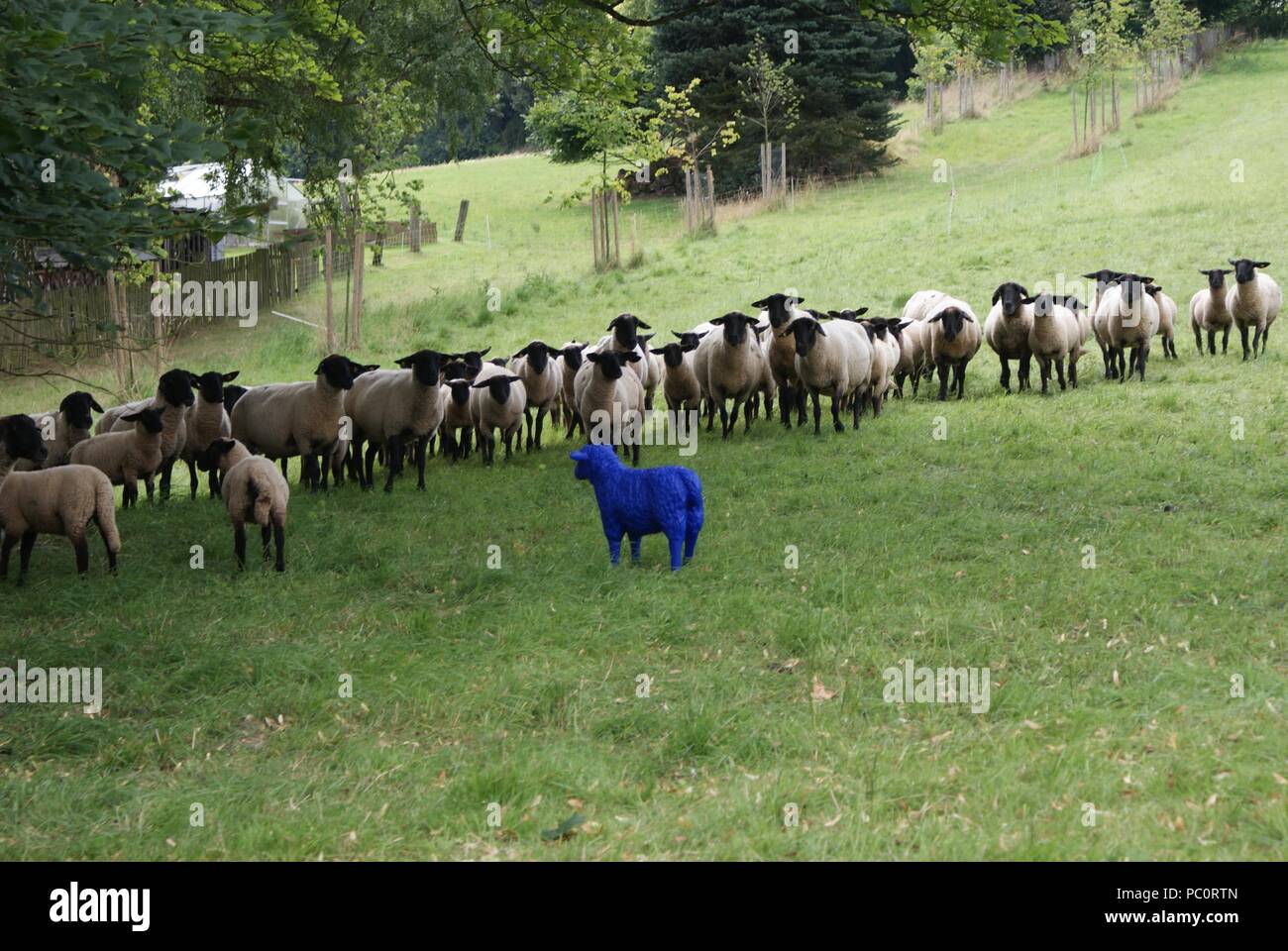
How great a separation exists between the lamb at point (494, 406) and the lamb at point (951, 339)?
5.93 m

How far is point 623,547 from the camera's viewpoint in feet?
34.0

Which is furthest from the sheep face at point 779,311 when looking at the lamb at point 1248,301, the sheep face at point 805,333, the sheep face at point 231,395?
the lamb at point 1248,301

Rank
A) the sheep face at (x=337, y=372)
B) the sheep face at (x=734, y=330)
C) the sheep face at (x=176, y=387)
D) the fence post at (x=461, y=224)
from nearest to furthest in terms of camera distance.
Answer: the sheep face at (x=176, y=387)
the sheep face at (x=337, y=372)
the sheep face at (x=734, y=330)
the fence post at (x=461, y=224)

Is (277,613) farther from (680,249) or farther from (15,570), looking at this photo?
(680,249)

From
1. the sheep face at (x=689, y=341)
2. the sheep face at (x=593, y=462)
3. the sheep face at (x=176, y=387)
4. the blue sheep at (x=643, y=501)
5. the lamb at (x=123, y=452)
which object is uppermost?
the sheep face at (x=689, y=341)

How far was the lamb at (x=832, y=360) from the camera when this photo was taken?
1533cm

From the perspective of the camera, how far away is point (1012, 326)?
17.4 m

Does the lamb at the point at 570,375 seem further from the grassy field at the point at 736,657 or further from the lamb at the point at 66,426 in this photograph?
the lamb at the point at 66,426

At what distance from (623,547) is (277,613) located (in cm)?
286

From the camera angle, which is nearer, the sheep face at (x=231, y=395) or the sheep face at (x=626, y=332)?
the sheep face at (x=231, y=395)

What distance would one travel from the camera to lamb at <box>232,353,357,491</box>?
13.2 m

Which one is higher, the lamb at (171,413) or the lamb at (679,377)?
the lamb at (679,377)

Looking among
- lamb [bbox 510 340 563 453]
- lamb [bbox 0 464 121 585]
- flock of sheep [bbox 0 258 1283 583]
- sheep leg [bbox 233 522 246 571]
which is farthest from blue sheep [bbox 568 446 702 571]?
lamb [bbox 510 340 563 453]

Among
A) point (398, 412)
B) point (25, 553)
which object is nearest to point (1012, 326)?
point (398, 412)
